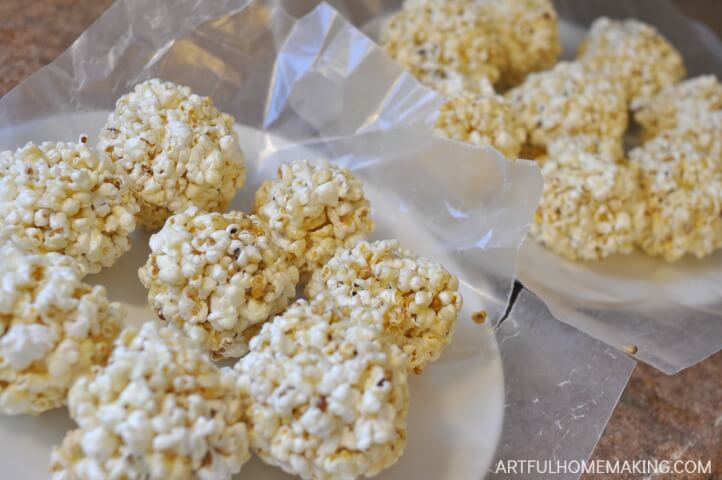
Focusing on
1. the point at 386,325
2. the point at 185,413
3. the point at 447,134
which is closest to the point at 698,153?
the point at 447,134

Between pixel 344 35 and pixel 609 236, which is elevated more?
pixel 344 35

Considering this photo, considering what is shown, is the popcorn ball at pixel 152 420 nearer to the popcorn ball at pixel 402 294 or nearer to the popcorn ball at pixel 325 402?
the popcorn ball at pixel 325 402

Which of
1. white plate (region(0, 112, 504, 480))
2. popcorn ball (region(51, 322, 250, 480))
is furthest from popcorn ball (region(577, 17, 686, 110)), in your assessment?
popcorn ball (region(51, 322, 250, 480))

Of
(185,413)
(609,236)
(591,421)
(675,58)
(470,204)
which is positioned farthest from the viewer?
(675,58)

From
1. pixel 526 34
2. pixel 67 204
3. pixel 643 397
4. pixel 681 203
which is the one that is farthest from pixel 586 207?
pixel 67 204

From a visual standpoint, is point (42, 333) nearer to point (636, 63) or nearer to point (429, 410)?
point (429, 410)

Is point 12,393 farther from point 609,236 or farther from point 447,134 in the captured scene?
point 609,236
